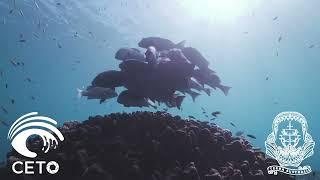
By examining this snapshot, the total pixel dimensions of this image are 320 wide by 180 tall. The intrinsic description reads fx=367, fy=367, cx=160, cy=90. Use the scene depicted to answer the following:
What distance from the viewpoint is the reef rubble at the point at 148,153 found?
20.2 feet

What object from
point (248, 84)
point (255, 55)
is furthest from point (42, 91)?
point (255, 55)

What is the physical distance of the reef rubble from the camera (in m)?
6.16

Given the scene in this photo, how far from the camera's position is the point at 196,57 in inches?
309

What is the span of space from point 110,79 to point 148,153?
1883 millimetres

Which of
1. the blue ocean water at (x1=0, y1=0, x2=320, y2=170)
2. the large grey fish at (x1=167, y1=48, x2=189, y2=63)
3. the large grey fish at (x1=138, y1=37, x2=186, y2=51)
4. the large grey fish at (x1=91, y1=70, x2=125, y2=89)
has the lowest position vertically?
the large grey fish at (x1=91, y1=70, x2=125, y2=89)

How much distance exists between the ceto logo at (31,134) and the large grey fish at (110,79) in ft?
4.16

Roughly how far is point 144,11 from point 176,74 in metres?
26.7

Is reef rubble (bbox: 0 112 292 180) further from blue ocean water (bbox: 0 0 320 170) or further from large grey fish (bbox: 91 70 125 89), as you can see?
blue ocean water (bbox: 0 0 320 170)

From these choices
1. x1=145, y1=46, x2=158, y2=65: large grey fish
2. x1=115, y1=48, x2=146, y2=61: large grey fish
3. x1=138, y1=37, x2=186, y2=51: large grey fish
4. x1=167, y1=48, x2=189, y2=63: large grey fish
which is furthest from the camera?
x1=138, y1=37, x2=186, y2=51: large grey fish

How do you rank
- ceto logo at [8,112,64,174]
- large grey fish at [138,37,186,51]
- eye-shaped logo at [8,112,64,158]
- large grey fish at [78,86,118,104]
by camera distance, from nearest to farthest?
ceto logo at [8,112,64,174] < eye-shaped logo at [8,112,64,158] < large grey fish at [138,37,186,51] < large grey fish at [78,86,118,104]

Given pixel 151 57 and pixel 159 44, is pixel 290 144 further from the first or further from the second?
pixel 151 57

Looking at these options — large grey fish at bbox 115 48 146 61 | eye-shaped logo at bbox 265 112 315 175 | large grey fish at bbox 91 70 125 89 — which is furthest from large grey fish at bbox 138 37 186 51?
eye-shaped logo at bbox 265 112 315 175

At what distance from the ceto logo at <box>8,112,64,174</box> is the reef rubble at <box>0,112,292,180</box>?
0.42 feet

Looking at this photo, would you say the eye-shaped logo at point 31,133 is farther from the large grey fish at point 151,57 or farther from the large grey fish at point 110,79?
the large grey fish at point 151,57
